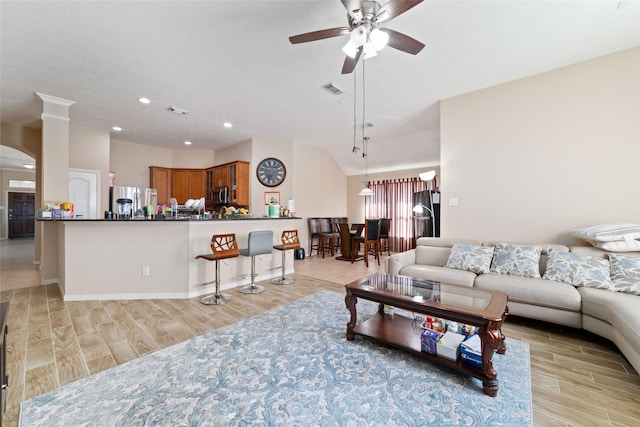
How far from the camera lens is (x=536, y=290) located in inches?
99.4

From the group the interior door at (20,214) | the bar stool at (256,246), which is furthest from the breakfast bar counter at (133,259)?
the interior door at (20,214)

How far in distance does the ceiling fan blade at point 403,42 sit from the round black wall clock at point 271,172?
458 centimetres

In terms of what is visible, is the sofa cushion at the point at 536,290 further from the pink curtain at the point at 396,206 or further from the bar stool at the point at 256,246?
the pink curtain at the point at 396,206

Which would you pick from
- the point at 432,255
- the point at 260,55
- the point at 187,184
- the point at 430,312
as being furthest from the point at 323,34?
the point at 187,184

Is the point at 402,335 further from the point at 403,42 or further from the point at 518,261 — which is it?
the point at 403,42

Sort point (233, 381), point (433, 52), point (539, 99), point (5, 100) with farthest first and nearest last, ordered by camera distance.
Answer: point (5, 100), point (539, 99), point (433, 52), point (233, 381)

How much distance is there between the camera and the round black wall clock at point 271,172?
20.9 ft

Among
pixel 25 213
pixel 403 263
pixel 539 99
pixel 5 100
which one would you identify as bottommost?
pixel 403 263

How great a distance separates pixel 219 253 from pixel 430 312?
2.61 m

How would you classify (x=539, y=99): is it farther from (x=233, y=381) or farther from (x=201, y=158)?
(x=201, y=158)

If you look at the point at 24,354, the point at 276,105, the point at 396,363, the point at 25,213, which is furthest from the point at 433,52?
the point at 25,213

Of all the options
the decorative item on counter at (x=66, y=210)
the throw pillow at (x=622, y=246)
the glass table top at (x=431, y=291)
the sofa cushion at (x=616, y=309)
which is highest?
the decorative item on counter at (x=66, y=210)

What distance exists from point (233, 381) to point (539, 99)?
4.67m

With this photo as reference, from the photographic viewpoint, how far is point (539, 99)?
133 inches
